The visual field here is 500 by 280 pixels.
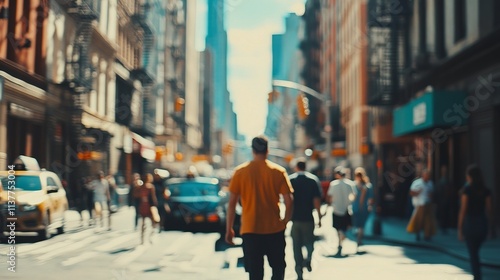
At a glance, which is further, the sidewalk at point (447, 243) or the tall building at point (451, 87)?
the tall building at point (451, 87)

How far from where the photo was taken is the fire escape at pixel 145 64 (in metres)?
51.4

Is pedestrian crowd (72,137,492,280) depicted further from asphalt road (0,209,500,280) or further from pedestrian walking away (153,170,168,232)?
asphalt road (0,209,500,280)

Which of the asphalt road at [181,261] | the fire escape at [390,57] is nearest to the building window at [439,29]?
the fire escape at [390,57]

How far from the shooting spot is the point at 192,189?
22391 mm

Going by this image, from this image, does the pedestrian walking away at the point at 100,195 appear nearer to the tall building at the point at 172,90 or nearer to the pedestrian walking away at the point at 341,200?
the pedestrian walking away at the point at 341,200

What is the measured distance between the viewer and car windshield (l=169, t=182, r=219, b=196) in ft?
73.2

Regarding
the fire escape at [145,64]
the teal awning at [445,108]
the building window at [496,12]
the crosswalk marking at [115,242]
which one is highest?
the fire escape at [145,64]

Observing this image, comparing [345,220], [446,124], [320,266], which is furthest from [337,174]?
[446,124]

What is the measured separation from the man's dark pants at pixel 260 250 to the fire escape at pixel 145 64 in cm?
4349

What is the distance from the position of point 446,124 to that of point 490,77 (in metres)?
3.10

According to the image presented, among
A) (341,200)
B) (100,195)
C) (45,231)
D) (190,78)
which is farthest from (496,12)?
(190,78)

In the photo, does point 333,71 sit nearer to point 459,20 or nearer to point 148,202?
point 459,20

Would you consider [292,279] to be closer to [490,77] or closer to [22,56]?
[490,77]

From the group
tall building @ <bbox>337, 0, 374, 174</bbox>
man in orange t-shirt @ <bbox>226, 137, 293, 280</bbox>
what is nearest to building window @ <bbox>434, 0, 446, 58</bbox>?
tall building @ <bbox>337, 0, 374, 174</bbox>
